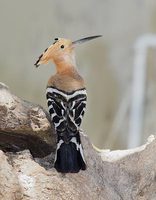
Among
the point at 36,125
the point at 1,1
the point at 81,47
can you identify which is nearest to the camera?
the point at 36,125

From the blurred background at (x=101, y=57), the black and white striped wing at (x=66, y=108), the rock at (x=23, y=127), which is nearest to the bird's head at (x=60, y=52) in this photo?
the black and white striped wing at (x=66, y=108)

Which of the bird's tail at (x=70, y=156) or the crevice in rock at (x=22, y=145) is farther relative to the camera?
the crevice in rock at (x=22, y=145)

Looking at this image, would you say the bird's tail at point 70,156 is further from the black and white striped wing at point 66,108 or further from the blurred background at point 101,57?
the blurred background at point 101,57

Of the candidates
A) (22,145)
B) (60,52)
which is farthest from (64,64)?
(22,145)

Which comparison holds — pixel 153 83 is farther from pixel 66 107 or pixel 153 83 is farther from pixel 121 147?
pixel 66 107

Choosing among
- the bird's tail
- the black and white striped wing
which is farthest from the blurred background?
the bird's tail

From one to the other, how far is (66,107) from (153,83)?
6.40ft

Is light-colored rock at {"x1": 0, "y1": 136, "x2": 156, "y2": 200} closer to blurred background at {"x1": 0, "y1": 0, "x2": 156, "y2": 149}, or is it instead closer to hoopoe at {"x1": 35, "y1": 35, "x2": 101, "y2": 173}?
hoopoe at {"x1": 35, "y1": 35, "x2": 101, "y2": 173}

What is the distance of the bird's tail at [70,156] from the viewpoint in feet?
5.24

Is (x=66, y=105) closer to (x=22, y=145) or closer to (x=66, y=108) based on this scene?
(x=66, y=108)

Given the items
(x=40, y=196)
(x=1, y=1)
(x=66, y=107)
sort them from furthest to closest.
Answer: (x=1, y=1), (x=66, y=107), (x=40, y=196)

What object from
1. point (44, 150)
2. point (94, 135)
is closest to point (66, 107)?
point (44, 150)

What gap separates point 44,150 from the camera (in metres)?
1.71

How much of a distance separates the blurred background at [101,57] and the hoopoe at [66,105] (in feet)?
4.50
